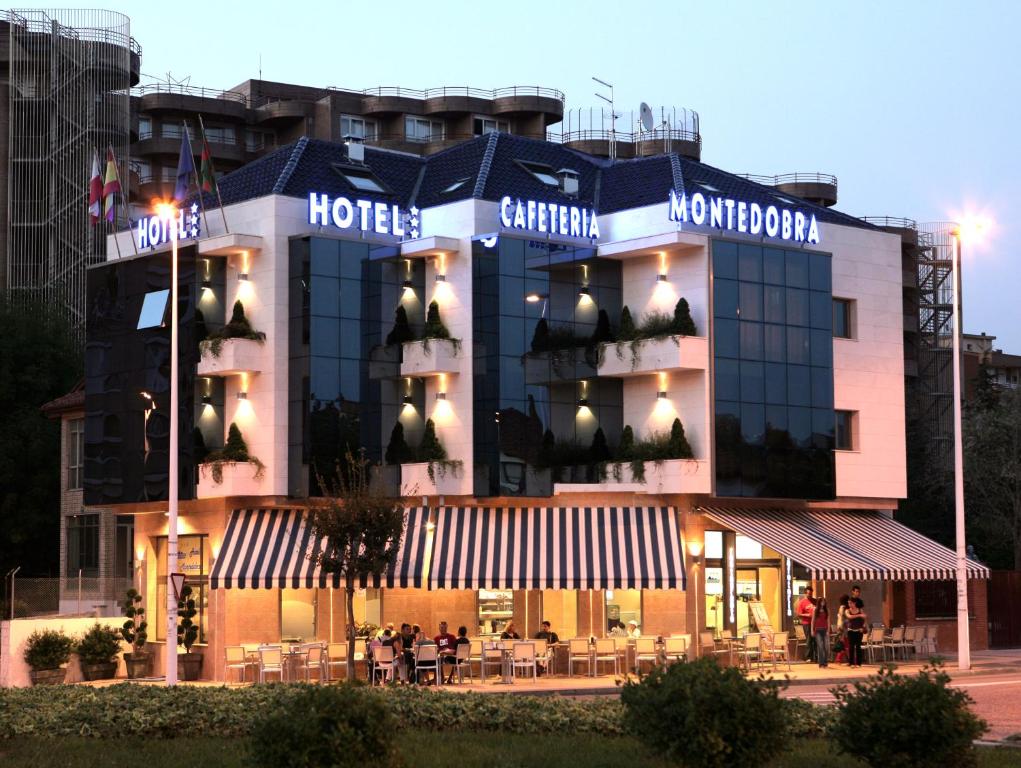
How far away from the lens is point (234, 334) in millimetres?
48625

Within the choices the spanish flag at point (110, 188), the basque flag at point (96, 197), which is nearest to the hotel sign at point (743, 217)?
the spanish flag at point (110, 188)

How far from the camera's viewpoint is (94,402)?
52.4 m

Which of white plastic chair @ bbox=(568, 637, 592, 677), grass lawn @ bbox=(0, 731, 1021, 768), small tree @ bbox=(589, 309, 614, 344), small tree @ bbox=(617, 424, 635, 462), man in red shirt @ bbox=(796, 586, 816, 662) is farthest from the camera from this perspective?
small tree @ bbox=(589, 309, 614, 344)

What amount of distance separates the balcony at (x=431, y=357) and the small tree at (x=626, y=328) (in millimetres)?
4733

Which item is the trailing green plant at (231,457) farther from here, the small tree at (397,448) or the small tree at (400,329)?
the small tree at (400,329)

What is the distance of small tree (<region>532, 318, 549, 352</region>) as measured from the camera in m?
49.4

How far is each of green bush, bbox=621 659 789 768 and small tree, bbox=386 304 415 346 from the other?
31.9 metres

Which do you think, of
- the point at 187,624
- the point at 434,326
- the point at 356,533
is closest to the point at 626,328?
the point at 434,326

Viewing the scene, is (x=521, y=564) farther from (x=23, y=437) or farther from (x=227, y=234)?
(x=23, y=437)

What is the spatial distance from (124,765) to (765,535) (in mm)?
29106

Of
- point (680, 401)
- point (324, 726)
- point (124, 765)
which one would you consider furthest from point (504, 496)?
point (324, 726)

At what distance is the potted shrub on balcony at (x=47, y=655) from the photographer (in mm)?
46281

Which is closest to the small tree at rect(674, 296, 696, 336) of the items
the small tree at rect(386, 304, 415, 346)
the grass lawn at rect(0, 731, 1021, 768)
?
the small tree at rect(386, 304, 415, 346)

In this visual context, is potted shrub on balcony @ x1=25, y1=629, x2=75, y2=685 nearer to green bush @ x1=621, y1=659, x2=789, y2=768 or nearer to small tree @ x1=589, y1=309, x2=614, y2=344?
small tree @ x1=589, y1=309, x2=614, y2=344
